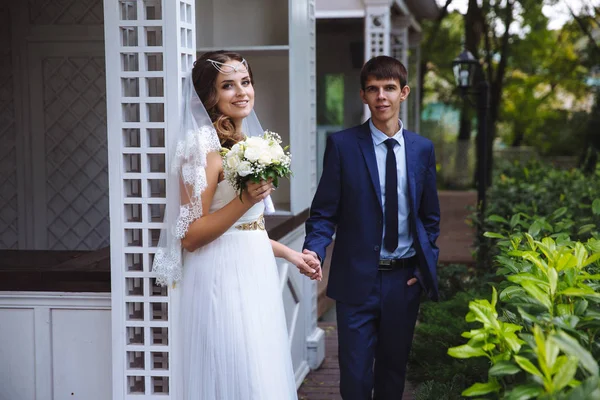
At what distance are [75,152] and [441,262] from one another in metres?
6.28

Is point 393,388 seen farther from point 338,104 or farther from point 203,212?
point 338,104

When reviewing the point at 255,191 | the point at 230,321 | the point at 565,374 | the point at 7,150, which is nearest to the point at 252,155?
the point at 255,191

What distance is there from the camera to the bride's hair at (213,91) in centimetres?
345

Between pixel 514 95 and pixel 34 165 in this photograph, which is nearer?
pixel 34 165

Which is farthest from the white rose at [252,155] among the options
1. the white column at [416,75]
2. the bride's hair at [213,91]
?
A: the white column at [416,75]

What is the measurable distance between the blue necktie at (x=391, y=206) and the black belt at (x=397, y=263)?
6 cm

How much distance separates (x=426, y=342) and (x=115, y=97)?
9.63ft

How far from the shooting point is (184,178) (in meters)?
3.31

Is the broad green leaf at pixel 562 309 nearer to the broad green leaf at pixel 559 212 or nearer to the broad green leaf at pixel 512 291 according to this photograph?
the broad green leaf at pixel 512 291

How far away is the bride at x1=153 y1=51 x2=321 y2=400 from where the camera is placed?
3312mm

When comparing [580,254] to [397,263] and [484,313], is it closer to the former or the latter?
[484,313]

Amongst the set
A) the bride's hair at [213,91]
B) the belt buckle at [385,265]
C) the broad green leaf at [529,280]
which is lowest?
the belt buckle at [385,265]

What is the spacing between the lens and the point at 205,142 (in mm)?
3297

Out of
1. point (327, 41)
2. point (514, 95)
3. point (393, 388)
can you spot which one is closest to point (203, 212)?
point (393, 388)
